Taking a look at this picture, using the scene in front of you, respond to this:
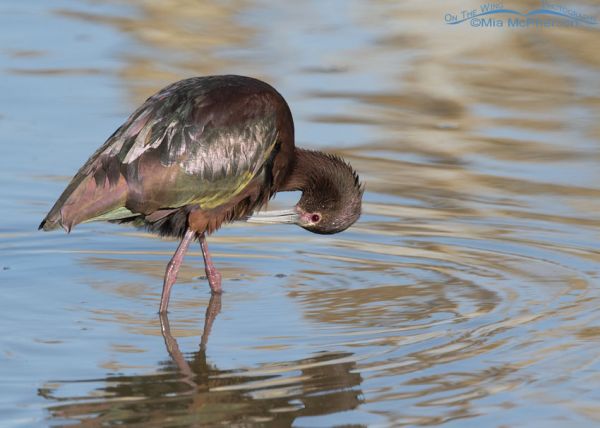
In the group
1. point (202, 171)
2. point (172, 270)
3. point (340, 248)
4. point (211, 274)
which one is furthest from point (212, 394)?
point (340, 248)

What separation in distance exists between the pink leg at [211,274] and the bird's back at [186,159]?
0.29 metres

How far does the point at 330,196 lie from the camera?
9570 millimetres

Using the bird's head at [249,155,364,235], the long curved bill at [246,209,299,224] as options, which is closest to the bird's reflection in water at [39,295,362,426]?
the bird's head at [249,155,364,235]

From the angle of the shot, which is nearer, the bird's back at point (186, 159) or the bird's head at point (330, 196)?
the bird's back at point (186, 159)

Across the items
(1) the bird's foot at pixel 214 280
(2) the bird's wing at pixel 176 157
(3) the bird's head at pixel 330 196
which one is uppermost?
(2) the bird's wing at pixel 176 157

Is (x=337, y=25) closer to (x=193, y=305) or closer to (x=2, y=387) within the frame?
(x=193, y=305)

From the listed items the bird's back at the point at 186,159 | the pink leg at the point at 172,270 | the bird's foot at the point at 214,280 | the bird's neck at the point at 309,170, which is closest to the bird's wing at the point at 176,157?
the bird's back at the point at 186,159

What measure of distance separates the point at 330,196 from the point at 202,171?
1000mm

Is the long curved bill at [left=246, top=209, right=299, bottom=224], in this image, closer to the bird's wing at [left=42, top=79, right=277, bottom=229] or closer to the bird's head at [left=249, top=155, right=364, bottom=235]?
the bird's head at [left=249, top=155, right=364, bottom=235]

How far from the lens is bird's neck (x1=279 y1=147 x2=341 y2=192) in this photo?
9570 millimetres

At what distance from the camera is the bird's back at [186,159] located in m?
8.73

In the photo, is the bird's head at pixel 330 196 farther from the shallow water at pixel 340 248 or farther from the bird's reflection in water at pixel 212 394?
the bird's reflection in water at pixel 212 394

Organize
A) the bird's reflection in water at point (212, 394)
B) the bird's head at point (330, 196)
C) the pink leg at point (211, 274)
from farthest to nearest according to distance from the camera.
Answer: the bird's head at point (330, 196)
the pink leg at point (211, 274)
the bird's reflection in water at point (212, 394)

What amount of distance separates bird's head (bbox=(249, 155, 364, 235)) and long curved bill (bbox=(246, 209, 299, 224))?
0.18ft
